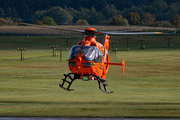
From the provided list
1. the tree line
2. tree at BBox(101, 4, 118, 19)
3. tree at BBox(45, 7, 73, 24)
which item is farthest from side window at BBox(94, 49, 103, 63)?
tree at BBox(101, 4, 118, 19)

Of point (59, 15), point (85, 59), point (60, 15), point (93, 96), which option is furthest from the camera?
point (59, 15)

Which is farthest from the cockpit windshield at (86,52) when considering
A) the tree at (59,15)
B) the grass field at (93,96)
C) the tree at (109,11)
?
the tree at (109,11)

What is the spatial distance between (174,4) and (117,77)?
154 metres

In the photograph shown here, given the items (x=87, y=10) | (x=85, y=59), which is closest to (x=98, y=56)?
(x=85, y=59)

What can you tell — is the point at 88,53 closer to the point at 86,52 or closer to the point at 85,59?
the point at 86,52

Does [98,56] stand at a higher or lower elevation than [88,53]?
lower

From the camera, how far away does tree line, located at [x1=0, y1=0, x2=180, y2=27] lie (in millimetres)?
155000

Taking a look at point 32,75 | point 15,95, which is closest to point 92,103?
point 15,95

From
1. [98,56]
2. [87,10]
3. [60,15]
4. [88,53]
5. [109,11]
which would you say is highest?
[87,10]

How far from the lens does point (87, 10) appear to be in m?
169

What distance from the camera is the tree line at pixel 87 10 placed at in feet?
509

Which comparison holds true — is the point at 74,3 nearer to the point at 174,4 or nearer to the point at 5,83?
the point at 174,4

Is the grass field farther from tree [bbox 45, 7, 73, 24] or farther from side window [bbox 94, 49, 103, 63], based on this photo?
tree [bbox 45, 7, 73, 24]

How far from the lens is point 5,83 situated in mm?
28875
